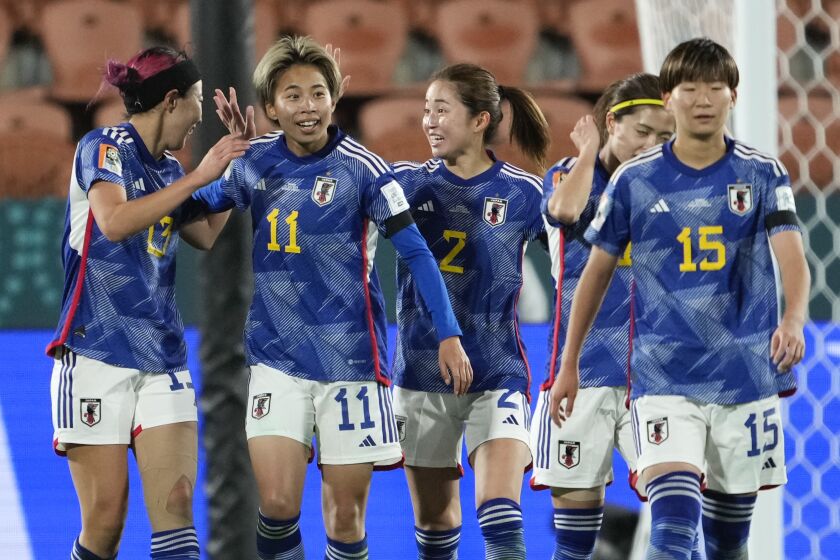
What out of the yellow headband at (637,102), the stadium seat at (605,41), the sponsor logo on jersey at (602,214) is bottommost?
the sponsor logo on jersey at (602,214)

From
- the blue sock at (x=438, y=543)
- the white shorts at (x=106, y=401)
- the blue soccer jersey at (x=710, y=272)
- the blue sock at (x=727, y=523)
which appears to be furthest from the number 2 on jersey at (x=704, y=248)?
the white shorts at (x=106, y=401)

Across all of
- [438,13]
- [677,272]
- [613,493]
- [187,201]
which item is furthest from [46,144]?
[677,272]

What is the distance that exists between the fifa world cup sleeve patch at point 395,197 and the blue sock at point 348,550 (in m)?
0.89

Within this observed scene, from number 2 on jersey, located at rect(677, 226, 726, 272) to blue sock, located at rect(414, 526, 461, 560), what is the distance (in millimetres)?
1111

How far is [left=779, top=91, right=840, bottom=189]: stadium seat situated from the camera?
8.80 m

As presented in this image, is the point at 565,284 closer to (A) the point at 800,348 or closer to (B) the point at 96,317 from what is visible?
(A) the point at 800,348

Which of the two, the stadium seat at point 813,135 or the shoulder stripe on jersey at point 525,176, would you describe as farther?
the stadium seat at point 813,135

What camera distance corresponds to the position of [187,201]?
3.48 meters

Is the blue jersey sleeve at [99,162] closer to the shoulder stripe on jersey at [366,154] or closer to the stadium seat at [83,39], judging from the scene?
the shoulder stripe on jersey at [366,154]

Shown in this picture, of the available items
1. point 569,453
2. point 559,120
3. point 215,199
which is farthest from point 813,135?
point 215,199

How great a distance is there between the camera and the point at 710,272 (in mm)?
3145

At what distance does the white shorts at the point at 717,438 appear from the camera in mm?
3117

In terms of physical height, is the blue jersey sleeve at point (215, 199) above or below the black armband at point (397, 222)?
above

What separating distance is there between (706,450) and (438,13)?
8.22 meters
